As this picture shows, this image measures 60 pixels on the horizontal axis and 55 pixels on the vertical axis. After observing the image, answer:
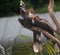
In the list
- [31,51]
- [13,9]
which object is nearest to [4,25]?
[31,51]

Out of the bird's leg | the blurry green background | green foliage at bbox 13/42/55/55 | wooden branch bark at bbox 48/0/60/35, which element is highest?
wooden branch bark at bbox 48/0/60/35

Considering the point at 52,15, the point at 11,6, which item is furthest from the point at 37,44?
the point at 11,6

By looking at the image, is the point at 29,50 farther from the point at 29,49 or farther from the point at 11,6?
the point at 11,6

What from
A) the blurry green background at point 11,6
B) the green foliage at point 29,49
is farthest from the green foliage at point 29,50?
the blurry green background at point 11,6

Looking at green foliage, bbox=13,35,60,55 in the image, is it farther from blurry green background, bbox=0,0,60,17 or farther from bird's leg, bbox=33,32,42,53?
blurry green background, bbox=0,0,60,17

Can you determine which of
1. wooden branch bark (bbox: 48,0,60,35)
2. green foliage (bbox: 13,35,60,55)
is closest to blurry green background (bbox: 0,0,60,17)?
green foliage (bbox: 13,35,60,55)

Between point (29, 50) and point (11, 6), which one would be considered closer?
point (29, 50)

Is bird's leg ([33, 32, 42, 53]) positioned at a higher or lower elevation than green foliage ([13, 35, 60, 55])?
higher

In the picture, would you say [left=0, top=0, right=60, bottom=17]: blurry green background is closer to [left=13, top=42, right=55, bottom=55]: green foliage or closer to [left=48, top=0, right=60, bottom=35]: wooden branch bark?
[left=13, top=42, right=55, bottom=55]: green foliage

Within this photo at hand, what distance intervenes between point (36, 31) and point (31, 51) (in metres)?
0.20

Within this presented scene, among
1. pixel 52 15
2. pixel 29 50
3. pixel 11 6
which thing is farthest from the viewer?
pixel 11 6

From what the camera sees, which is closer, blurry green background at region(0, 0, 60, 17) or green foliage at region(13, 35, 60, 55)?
green foliage at region(13, 35, 60, 55)

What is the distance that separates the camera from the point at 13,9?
773cm

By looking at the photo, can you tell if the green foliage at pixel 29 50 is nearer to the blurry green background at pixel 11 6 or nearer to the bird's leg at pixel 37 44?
the bird's leg at pixel 37 44
